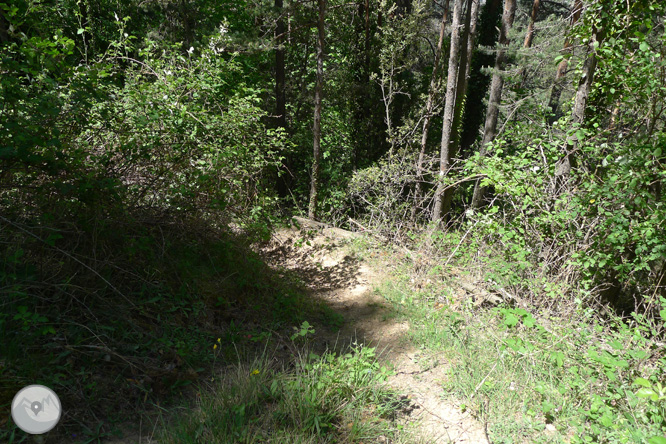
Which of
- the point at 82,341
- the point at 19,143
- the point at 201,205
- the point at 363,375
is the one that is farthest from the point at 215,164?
the point at 363,375

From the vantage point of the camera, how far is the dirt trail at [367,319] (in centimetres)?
343

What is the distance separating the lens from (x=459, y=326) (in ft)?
15.9

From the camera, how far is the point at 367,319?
571cm

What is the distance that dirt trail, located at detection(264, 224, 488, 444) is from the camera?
3430 mm

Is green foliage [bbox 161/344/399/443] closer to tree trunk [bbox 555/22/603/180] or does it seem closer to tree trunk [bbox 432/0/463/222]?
tree trunk [bbox 555/22/603/180]

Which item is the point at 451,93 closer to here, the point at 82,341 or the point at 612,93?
the point at 612,93

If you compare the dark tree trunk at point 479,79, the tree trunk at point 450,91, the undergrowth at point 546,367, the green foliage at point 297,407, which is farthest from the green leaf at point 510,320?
the dark tree trunk at point 479,79

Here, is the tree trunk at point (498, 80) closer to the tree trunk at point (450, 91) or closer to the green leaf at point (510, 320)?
the tree trunk at point (450, 91)

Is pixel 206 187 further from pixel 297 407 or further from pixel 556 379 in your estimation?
pixel 556 379

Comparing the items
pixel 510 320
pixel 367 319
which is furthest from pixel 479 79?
pixel 510 320

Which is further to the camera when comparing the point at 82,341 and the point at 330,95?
the point at 330,95

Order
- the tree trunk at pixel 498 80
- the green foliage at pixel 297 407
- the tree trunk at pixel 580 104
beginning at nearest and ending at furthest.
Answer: the green foliage at pixel 297 407
the tree trunk at pixel 580 104
the tree trunk at pixel 498 80

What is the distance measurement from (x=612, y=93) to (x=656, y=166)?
112 centimetres

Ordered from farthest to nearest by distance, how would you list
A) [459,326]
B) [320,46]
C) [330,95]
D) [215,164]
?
[330,95] → [320,46] → [215,164] → [459,326]
